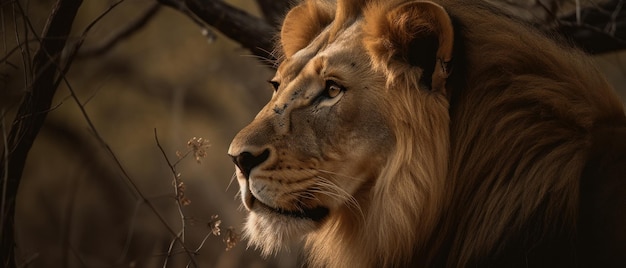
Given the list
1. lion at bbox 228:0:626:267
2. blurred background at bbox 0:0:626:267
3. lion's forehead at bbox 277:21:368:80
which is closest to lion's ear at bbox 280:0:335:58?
lion's forehead at bbox 277:21:368:80

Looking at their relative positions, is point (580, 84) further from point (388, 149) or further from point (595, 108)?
point (388, 149)

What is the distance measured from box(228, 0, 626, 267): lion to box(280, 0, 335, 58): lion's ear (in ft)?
1.94

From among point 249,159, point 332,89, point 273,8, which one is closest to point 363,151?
point 332,89

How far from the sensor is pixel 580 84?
3629 millimetres

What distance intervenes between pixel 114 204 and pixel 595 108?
8.01 meters

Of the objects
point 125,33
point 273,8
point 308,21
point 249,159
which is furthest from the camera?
point 125,33

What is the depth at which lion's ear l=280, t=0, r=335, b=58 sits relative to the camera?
4.33 meters

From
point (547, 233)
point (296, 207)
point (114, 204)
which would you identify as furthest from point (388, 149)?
point (114, 204)

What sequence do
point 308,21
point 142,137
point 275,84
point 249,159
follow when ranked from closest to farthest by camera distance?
point 249,159 < point 275,84 < point 308,21 < point 142,137

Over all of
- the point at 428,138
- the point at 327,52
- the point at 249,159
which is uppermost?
the point at 327,52

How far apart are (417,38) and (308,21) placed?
2.79 feet

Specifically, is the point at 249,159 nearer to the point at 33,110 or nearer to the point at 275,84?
the point at 275,84

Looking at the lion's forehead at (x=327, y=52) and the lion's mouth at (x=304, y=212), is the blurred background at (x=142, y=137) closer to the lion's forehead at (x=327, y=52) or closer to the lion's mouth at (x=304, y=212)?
the lion's forehead at (x=327, y=52)

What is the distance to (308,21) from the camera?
433cm
